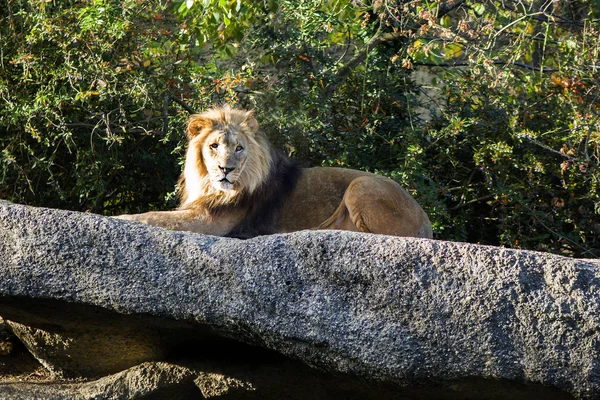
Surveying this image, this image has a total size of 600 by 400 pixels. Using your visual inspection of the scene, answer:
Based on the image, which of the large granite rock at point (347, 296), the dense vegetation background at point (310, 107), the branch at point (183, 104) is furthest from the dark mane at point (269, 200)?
the large granite rock at point (347, 296)

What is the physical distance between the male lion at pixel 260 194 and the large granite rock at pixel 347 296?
5.55 feet

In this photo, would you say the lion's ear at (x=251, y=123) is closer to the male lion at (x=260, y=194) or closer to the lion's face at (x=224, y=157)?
the male lion at (x=260, y=194)

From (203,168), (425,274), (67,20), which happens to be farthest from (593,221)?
(67,20)

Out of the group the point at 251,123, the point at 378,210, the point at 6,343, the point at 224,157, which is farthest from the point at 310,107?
the point at 6,343

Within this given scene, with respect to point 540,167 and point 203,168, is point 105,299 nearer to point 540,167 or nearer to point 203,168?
point 203,168

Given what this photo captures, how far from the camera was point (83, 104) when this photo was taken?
284 inches

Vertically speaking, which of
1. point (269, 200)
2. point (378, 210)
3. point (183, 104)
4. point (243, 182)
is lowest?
point (378, 210)

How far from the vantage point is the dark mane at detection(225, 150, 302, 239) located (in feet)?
20.1

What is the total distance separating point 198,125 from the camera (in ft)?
20.4

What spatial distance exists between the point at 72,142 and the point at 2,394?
3.02 meters

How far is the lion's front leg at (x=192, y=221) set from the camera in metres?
5.90

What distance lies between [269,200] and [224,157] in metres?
0.47

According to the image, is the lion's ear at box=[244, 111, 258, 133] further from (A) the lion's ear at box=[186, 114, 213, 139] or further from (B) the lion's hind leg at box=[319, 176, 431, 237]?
(B) the lion's hind leg at box=[319, 176, 431, 237]

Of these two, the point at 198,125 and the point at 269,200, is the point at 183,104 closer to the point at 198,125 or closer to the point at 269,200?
the point at 198,125
